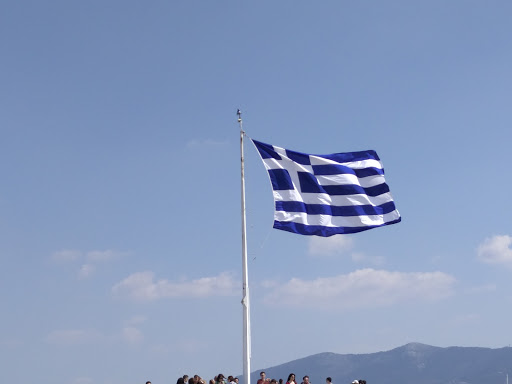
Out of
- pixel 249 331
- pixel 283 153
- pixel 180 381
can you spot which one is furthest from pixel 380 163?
pixel 180 381

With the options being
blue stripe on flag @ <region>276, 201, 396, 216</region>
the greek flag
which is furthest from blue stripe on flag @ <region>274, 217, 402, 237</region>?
blue stripe on flag @ <region>276, 201, 396, 216</region>

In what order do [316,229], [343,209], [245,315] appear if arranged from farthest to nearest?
1. [343,209]
2. [316,229]
3. [245,315]

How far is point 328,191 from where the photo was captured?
29359mm

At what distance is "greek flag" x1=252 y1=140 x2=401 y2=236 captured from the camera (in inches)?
1120

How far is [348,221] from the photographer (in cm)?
2911

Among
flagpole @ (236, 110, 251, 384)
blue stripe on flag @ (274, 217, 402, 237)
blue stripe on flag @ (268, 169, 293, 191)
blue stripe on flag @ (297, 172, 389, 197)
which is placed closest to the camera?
flagpole @ (236, 110, 251, 384)

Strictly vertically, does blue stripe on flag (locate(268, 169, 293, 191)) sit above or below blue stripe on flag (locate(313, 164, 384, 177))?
below

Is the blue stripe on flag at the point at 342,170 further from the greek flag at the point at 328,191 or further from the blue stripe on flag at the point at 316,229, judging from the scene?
the blue stripe on flag at the point at 316,229

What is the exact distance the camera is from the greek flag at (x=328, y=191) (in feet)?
93.3

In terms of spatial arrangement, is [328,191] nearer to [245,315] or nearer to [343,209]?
[343,209]

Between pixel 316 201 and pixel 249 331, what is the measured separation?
626 cm

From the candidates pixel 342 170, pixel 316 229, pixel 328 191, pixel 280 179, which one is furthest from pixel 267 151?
pixel 316 229

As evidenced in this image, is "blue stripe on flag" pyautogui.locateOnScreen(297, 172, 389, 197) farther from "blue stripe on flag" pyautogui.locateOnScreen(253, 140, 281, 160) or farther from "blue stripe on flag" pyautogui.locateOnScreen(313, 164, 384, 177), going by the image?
"blue stripe on flag" pyautogui.locateOnScreen(253, 140, 281, 160)

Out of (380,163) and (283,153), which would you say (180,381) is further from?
(380,163)
